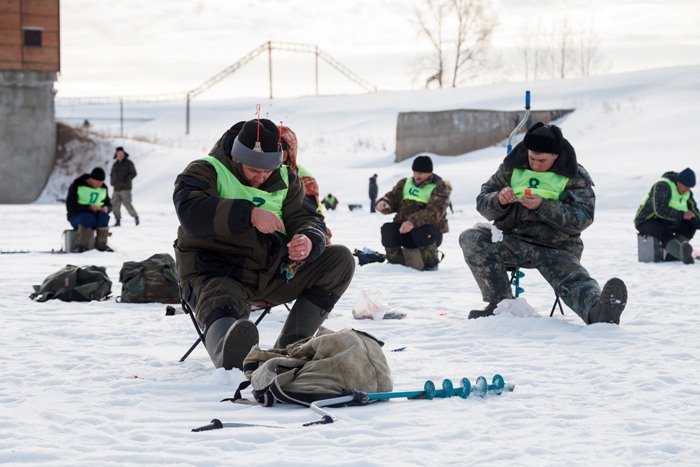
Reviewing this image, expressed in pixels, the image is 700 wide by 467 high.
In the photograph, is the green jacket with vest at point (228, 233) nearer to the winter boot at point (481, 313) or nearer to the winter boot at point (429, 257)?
the winter boot at point (481, 313)

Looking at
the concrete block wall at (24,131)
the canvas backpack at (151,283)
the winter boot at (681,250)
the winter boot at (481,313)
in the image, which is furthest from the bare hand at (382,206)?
the concrete block wall at (24,131)

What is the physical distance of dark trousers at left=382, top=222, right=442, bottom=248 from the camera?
1155 centimetres

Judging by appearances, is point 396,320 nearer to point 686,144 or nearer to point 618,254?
point 618,254

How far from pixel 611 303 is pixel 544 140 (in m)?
1.16

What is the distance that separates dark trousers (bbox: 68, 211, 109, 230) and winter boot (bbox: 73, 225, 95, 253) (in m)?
0.09

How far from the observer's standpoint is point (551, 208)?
7.43 metres

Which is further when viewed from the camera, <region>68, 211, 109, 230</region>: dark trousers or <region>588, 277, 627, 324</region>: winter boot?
<region>68, 211, 109, 230</region>: dark trousers

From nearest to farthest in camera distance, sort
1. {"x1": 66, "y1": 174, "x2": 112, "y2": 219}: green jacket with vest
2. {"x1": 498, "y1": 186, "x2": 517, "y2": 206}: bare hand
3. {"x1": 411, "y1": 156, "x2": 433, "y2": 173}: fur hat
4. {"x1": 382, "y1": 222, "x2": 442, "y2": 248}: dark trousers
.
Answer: {"x1": 498, "y1": 186, "x2": 517, "y2": 206}: bare hand
{"x1": 411, "y1": 156, "x2": 433, "y2": 173}: fur hat
{"x1": 382, "y1": 222, "x2": 442, "y2": 248}: dark trousers
{"x1": 66, "y1": 174, "x2": 112, "y2": 219}: green jacket with vest

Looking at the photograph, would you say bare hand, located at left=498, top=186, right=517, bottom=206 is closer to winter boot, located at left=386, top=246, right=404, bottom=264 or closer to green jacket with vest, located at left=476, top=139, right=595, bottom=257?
green jacket with vest, located at left=476, top=139, right=595, bottom=257

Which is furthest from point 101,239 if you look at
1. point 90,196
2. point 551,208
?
point 551,208

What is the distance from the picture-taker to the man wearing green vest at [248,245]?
18.2 feet

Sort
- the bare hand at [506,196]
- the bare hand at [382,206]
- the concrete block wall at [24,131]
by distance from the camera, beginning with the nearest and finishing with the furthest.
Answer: the bare hand at [506,196], the bare hand at [382,206], the concrete block wall at [24,131]

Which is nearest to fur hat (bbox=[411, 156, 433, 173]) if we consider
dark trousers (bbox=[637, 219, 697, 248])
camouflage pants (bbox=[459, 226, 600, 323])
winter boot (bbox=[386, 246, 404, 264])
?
winter boot (bbox=[386, 246, 404, 264])

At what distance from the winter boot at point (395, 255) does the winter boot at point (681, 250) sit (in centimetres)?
284
